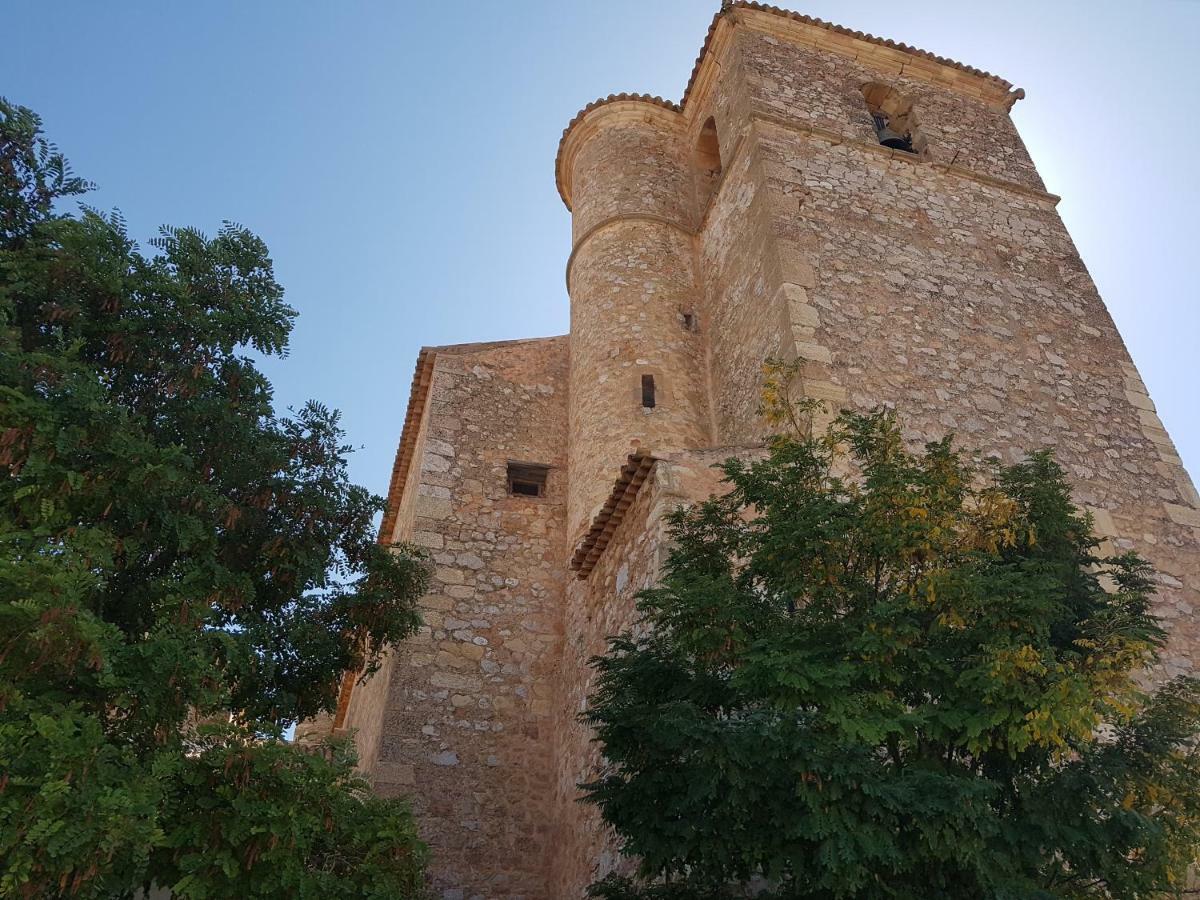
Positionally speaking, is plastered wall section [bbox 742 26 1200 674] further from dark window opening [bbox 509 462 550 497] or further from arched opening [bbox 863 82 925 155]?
dark window opening [bbox 509 462 550 497]

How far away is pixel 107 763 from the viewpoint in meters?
4.09

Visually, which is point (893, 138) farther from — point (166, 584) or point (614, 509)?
point (166, 584)

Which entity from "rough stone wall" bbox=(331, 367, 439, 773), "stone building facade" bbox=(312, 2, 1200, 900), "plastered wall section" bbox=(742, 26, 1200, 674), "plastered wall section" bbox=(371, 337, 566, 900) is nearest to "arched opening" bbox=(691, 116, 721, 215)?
"stone building facade" bbox=(312, 2, 1200, 900)

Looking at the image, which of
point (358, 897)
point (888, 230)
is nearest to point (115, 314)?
point (358, 897)

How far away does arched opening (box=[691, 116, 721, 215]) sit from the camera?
42.2ft

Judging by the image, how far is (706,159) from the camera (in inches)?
519

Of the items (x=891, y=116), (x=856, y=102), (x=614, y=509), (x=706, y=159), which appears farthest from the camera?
(x=706, y=159)

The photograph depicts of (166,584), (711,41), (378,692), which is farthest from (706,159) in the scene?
(166,584)

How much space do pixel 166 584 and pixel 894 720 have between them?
3685 mm

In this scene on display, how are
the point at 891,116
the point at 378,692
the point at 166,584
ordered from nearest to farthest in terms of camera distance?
the point at 166,584
the point at 378,692
the point at 891,116

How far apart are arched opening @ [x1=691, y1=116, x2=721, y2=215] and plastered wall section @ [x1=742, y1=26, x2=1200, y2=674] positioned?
4.16 ft

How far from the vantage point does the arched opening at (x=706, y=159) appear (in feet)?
42.2

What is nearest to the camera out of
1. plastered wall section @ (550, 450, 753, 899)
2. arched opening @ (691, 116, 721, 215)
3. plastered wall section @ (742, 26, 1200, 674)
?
plastered wall section @ (550, 450, 753, 899)

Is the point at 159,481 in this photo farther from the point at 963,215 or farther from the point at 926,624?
the point at 963,215
